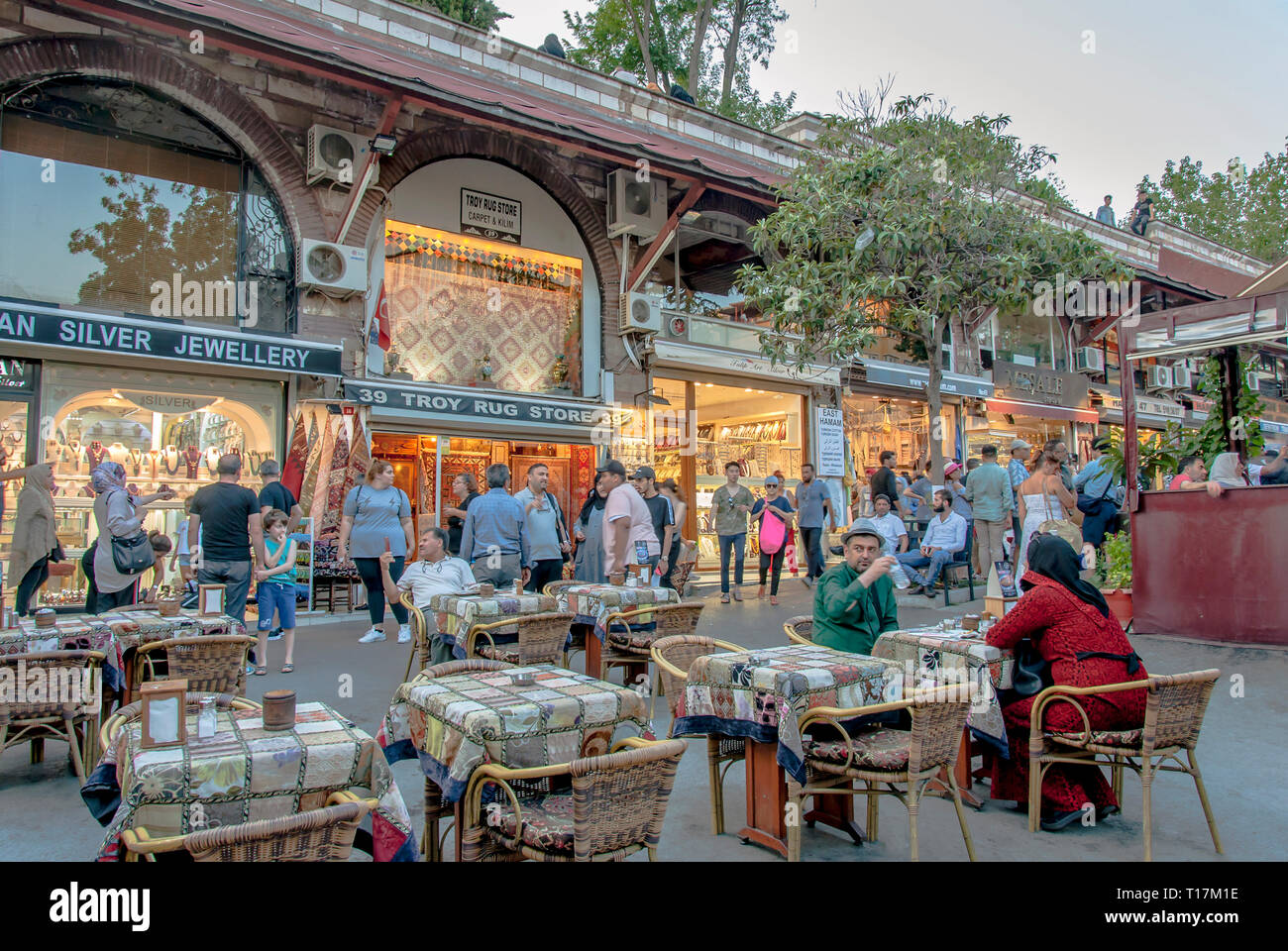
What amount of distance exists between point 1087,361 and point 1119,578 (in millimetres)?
15412

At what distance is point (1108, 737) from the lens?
400cm

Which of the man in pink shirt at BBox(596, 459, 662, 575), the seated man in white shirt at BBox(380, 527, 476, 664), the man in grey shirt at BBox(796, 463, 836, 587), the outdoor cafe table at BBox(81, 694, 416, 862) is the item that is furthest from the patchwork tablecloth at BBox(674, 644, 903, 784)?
the man in grey shirt at BBox(796, 463, 836, 587)

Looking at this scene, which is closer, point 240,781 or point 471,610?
point 240,781

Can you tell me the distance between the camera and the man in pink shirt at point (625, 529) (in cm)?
806

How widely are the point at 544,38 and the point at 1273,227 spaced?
32.6 metres

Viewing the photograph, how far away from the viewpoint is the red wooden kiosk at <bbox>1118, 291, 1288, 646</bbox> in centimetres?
758

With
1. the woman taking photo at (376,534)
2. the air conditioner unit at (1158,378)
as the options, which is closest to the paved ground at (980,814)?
the woman taking photo at (376,534)

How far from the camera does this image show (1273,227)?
34656 mm

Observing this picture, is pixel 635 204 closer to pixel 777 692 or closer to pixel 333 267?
pixel 333 267

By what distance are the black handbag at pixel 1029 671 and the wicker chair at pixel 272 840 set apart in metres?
3.27

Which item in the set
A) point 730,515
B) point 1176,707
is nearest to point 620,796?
point 1176,707

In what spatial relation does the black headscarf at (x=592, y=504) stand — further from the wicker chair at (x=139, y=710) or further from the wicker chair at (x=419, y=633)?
the wicker chair at (x=139, y=710)
